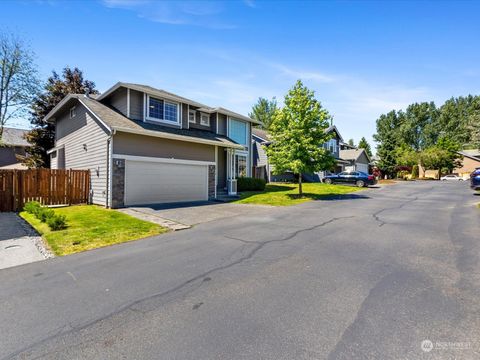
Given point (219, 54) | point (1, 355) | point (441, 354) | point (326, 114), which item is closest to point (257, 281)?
point (441, 354)

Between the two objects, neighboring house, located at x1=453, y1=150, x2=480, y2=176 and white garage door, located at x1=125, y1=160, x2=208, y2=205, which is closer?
white garage door, located at x1=125, y1=160, x2=208, y2=205

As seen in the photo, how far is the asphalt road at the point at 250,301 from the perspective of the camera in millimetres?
2676

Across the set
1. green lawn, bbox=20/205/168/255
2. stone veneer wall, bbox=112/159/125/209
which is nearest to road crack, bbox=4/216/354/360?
green lawn, bbox=20/205/168/255

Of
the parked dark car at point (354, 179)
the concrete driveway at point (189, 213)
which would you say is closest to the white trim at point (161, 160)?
the concrete driveway at point (189, 213)

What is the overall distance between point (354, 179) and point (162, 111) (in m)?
21.3

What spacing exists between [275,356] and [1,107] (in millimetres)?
32180

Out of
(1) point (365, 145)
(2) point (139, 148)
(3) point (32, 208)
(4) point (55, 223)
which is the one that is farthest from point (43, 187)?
(1) point (365, 145)

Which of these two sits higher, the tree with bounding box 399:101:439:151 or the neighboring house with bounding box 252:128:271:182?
the tree with bounding box 399:101:439:151

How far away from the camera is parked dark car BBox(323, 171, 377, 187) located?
27250 mm

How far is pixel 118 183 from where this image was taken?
1228 cm

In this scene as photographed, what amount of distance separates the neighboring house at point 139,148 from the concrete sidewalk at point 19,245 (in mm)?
3748

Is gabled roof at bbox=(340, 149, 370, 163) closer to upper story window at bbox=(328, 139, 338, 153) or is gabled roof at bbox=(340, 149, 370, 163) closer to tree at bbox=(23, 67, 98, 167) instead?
upper story window at bbox=(328, 139, 338, 153)

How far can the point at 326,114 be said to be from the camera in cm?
1762

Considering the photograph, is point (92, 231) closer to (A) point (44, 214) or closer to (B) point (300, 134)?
(A) point (44, 214)
